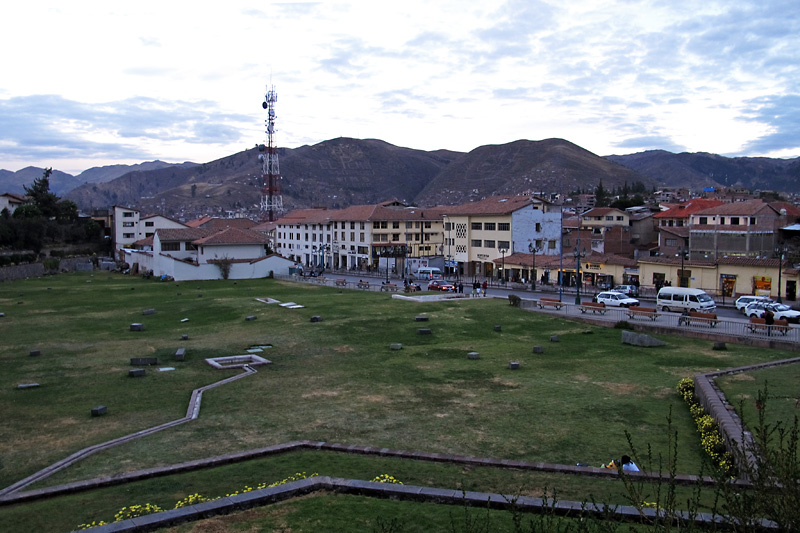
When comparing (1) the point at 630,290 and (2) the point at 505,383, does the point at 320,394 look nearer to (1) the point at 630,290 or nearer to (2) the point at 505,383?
(2) the point at 505,383

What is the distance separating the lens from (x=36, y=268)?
7300cm

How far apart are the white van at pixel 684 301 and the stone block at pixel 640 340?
37.9ft

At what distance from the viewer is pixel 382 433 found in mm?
15867

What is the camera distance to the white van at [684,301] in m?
37.3

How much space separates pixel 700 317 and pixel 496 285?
105ft

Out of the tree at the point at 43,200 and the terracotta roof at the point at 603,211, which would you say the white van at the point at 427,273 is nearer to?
the terracotta roof at the point at 603,211

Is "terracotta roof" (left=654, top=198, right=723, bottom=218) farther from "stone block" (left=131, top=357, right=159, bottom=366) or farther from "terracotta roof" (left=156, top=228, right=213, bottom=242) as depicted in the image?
"stone block" (left=131, top=357, right=159, bottom=366)

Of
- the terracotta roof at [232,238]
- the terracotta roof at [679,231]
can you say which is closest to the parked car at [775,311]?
the terracotta roof at [679,231]

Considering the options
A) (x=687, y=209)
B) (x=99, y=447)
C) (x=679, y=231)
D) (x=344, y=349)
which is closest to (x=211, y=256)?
(x=344, y=349)

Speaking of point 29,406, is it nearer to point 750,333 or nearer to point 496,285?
point 750,333

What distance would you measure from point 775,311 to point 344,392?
94.9 ft

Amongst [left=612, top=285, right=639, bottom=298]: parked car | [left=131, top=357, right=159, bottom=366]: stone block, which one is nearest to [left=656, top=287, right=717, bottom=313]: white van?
[left=612, top=285, right=639, bottom=298]: parked car

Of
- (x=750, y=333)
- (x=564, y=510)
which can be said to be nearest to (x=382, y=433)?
(x=564, y=510)

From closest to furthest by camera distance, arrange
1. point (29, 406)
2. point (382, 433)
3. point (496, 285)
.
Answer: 1. point (382, 433)
2. point (29, 406)
3. point (496, 285)
